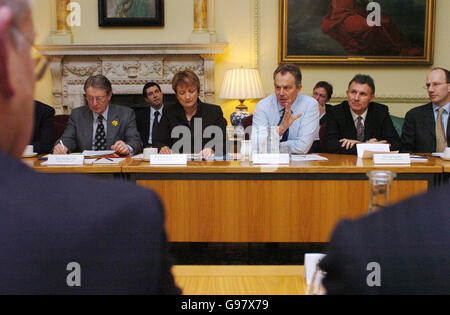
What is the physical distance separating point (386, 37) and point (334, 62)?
2.34ft

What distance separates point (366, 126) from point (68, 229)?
3706 millimetres

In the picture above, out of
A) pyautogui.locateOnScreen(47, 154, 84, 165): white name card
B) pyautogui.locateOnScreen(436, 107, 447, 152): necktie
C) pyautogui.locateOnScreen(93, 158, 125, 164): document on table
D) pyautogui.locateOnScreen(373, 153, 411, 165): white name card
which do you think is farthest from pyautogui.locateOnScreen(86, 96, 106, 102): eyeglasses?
pyautogui.locateOnScreen(436, 107, 447, 152): necktie

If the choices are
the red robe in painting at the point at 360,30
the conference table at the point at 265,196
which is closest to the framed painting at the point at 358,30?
the red robe in painting at the point at 360,30

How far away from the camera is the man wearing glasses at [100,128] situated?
396 centimetres

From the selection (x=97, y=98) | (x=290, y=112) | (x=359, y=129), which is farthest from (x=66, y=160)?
(x=359, y=129)

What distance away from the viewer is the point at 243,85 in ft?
19.2

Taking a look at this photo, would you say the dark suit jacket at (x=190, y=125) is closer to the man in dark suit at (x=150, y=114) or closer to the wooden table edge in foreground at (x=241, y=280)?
the man in dark suit at (x=150, y=114)

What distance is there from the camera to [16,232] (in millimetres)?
611

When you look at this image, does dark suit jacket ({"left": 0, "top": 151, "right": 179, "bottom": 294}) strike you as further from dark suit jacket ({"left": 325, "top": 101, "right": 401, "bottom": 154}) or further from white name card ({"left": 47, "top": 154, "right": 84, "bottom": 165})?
dark suit jacket ({"left": 325, "top": 101, "right": 401, "bottom": 154})

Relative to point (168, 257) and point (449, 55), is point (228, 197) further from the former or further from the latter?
point (449, 55)

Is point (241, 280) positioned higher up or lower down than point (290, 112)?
lower down

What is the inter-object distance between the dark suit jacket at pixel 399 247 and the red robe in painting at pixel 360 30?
19.4 feet

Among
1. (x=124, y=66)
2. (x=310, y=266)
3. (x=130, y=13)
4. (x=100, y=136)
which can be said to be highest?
(x=130, y=13)

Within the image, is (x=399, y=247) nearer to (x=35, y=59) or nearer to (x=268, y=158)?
(x=35, y=59)
